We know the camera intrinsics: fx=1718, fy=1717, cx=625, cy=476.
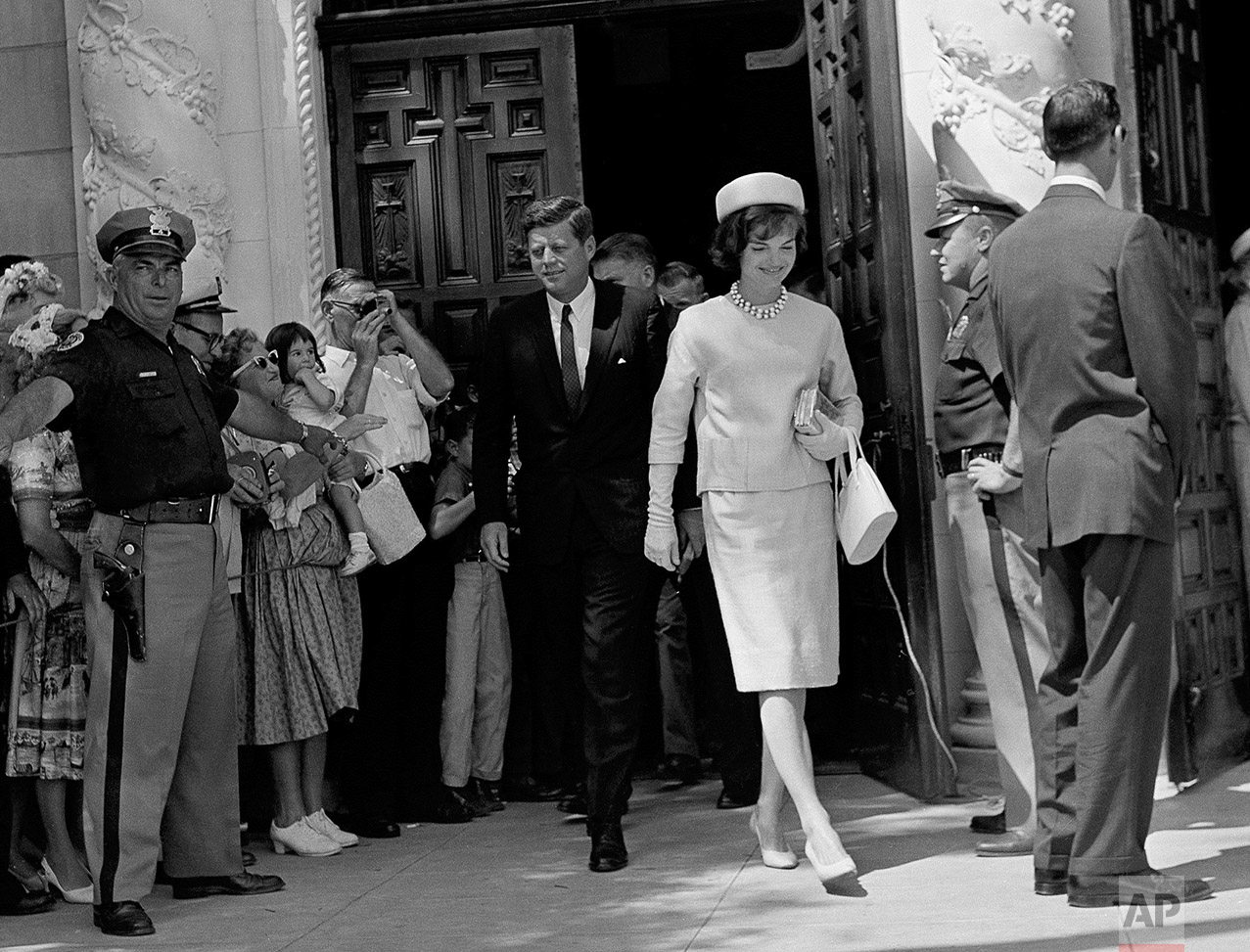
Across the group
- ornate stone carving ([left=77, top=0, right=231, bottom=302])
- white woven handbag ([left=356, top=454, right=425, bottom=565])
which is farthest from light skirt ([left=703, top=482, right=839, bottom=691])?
ornate stone carving ([left=77, top=0, right=231, bottom=302])

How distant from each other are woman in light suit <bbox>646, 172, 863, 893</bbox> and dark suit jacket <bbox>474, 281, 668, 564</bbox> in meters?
0.31

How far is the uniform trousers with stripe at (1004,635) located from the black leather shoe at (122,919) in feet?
9.34

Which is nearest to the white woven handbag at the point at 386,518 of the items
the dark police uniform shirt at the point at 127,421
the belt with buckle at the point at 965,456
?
the dark police uniform shirt at the point at 127,421

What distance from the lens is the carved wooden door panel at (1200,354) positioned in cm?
663

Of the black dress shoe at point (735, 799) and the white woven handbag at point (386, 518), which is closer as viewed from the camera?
the white woven handbag at point (386, 518)

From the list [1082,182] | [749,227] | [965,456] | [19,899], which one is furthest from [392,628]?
[1082,182]

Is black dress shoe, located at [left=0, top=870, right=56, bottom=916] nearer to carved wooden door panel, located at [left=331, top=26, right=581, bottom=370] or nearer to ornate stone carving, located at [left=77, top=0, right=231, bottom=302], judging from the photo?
ornate stone carving, located at [left=77, top=0, right=231, bottom=302]

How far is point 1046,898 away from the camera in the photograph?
16.2 ft

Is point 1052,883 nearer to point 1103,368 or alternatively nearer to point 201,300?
point 1103,368

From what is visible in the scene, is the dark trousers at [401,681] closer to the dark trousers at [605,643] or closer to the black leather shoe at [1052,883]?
the dark trousers at [605,643]

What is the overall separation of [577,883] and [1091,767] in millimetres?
1833

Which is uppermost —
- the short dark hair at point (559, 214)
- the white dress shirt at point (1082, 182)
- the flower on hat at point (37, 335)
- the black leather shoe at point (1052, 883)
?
the short dark hair at point (559, 214)

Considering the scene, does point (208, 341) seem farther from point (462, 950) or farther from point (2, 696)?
point (462, 950)

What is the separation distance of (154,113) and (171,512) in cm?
313
